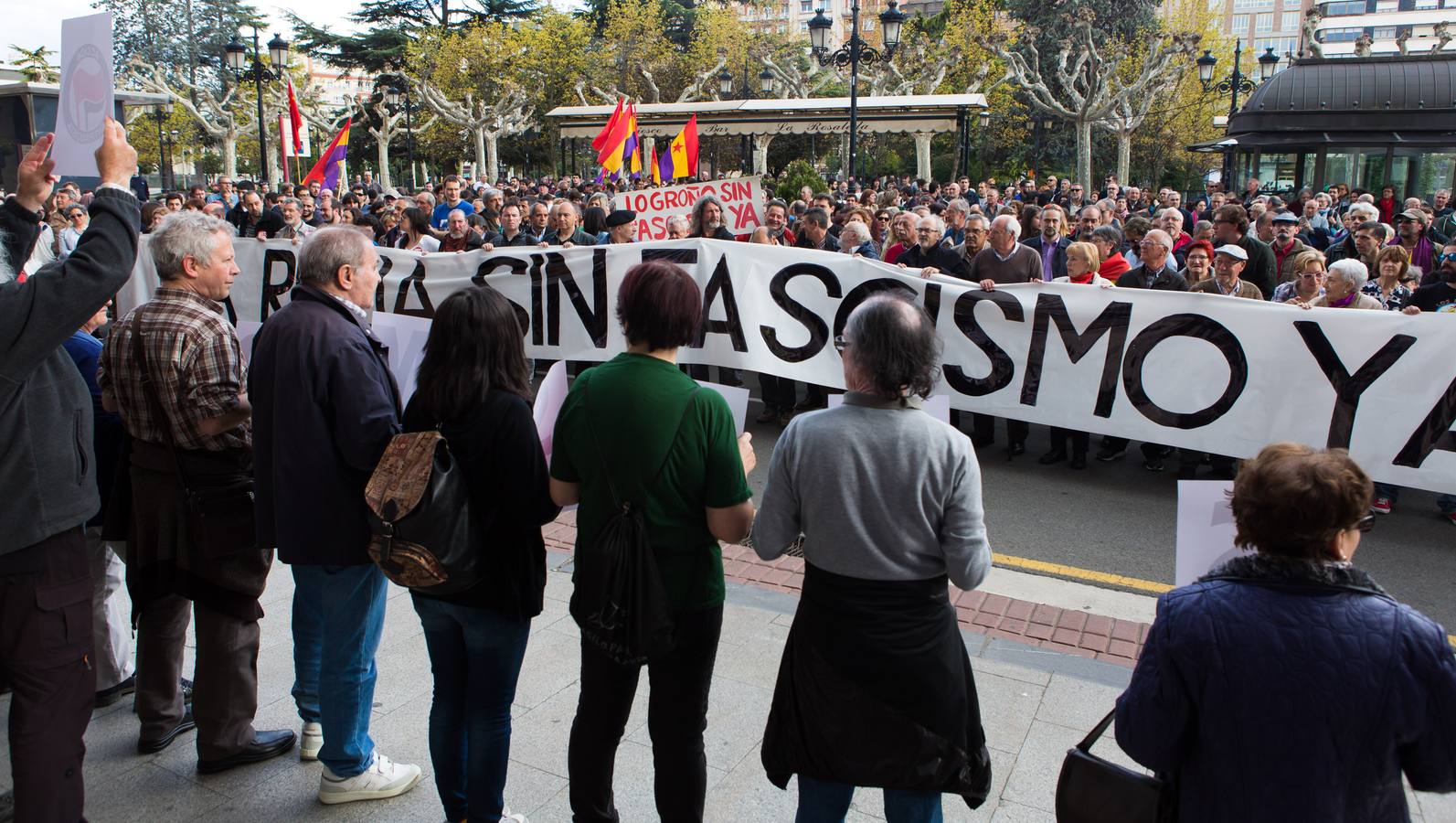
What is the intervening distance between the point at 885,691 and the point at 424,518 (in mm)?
1215

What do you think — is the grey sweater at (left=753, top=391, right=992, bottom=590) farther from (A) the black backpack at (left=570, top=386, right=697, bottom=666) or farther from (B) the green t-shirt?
(A) the black backpack at (left=570, top=386, right=697, bottom=666)

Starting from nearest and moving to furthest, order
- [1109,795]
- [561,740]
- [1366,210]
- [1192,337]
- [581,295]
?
[1109,795]
[561,740]
[1192,337]
[581,295]
[1366,210]

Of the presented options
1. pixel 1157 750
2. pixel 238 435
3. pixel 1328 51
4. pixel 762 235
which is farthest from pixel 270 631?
pixel 1328 51

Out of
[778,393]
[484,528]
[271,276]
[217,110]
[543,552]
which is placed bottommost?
[778,393]

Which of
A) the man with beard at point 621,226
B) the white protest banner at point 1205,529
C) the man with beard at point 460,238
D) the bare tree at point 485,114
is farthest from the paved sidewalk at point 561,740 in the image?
the bare tree at point 485,114

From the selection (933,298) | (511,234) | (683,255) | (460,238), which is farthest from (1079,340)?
(460,238)

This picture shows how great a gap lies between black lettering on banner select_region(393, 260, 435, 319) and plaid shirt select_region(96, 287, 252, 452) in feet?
17.9

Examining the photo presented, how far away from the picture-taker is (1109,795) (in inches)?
82.0

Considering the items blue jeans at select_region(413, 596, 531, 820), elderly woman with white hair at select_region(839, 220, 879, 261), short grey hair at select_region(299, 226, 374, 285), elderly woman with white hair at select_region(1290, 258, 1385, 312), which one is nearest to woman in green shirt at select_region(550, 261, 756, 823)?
blue jeans at select_region(413, 596, 531, 820)

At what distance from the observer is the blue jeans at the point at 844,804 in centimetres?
259

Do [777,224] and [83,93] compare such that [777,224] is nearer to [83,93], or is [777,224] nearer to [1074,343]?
[1074,343]

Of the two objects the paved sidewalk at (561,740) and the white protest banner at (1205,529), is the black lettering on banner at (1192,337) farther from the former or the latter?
the white protest banner at (1205,529)

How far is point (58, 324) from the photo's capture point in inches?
97.5

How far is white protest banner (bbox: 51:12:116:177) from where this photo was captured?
9.87 feet
